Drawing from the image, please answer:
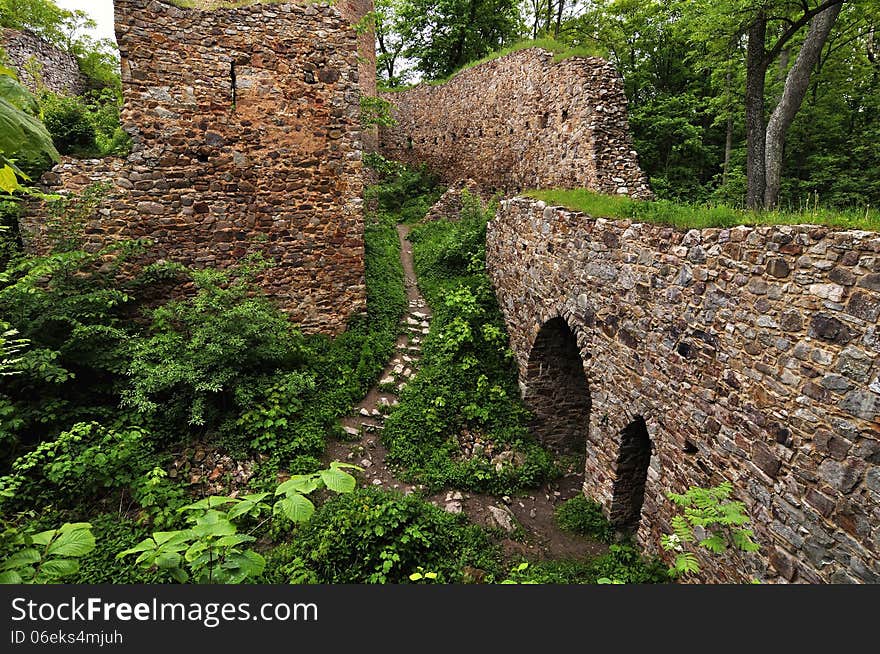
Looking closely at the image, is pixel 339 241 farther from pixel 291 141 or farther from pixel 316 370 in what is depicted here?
pixel 316 370

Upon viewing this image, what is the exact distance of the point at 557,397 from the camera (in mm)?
8742

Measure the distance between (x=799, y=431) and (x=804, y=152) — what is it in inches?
407

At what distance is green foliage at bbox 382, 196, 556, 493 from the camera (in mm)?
7287

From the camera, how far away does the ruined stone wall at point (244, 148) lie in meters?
7.54

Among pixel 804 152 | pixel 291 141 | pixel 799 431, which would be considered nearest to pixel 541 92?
pixel 804 152

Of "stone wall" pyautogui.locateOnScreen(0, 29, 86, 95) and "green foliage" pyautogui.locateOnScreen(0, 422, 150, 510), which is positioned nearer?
"green foliage" pyautogui.locateOnScreen(0, 422, 150, 510)

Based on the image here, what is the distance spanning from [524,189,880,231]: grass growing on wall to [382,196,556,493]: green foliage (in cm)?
298

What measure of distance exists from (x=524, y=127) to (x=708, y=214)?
9.70m

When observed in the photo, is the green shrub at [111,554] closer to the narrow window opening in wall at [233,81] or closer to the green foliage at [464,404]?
the green foliage at [464,404]

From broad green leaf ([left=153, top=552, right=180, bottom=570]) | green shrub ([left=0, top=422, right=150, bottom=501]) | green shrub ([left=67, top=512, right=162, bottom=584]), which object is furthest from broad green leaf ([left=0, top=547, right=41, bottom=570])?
green shrub ([left=0, top=422, right=150, bottom=501])

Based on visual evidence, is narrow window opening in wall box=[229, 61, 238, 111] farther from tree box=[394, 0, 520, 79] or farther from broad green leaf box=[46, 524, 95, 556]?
tree box=[394, 0, 520, 79]

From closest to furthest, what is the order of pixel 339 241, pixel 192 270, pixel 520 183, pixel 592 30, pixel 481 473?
pixel 481 473, pixel 192 270, pixel 339 241, pixel 520 183, pixel 592 30

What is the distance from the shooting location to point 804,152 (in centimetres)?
1086

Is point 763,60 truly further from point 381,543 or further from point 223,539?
point 223,539
